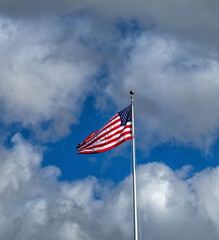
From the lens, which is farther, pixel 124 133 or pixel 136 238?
pixel 124 133

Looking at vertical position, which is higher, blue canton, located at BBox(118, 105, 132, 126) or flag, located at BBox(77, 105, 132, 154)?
blue canton, located at BBox(118, 105, 132, 126)

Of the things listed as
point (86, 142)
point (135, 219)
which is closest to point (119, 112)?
point (86, 142)

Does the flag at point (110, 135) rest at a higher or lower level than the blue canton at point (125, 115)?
lower

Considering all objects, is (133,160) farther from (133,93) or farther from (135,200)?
(133,93)

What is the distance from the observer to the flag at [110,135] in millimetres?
37312

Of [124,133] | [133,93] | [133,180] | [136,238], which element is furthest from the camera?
[133,93]

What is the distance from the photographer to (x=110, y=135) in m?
37.7

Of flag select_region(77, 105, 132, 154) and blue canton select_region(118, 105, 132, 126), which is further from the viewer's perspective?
blue canton select_region(118, 105, 132, 126)

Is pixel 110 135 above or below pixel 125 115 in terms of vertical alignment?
below

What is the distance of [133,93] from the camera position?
4059 cm

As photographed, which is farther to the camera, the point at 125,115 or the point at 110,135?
the point at 125,115

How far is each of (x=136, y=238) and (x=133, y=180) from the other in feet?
17.6

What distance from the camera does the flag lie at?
37312 mm

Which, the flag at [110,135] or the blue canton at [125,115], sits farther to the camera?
the blue canton at [125,115]
